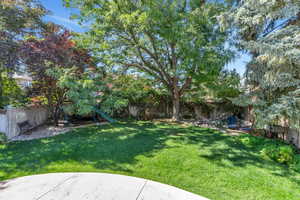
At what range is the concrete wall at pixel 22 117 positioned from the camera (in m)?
6.59

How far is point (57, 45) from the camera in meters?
7.22

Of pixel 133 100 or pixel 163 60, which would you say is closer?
pixel 163 60

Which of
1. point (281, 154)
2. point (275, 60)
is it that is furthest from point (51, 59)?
point (281, 154)

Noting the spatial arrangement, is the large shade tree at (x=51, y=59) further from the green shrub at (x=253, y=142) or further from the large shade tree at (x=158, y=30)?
the green shrub at (x=253, y=142)

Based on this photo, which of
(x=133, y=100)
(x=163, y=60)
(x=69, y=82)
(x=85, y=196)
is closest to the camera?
(x=85, y=196)

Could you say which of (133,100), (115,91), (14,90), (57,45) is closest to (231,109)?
(133,100)

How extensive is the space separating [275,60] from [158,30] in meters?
5.30

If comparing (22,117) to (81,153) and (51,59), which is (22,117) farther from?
(81,153)

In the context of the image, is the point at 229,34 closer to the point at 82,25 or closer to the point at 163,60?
the point at 163,60

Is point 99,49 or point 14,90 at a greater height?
point 99,49

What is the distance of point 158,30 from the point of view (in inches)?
301

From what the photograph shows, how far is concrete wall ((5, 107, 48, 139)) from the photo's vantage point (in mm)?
6589

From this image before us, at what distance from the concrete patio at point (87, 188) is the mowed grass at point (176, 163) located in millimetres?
271

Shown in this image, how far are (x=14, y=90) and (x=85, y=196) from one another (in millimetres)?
9263
